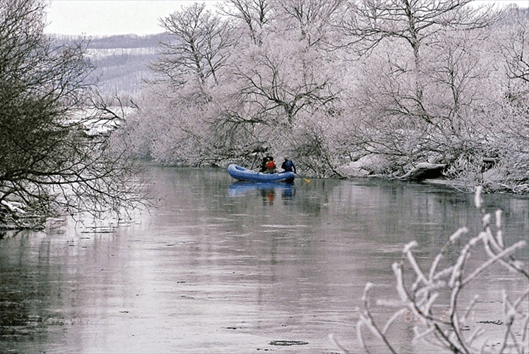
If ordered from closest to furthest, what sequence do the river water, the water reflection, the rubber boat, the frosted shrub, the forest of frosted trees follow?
1. the frosted shrub
2. the river water
3. the water reflection
4. the forest of frosted trees
5. the rubber boat

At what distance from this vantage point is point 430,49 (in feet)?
131

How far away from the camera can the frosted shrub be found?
393 centimetres

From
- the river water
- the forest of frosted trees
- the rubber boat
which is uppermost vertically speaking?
the forest of frosted trees

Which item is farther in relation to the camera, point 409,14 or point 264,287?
point 409,14

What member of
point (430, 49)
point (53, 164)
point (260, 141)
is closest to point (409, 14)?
point (430, 49)

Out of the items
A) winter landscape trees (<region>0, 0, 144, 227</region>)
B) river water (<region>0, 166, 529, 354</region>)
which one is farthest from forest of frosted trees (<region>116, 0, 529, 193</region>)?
winter landscape trees (<region>0, 0, 144, 227</region>)

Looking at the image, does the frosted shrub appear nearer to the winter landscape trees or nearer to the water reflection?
the winter landscape trees

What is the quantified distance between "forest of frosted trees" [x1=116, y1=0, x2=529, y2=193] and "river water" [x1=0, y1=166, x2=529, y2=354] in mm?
6689

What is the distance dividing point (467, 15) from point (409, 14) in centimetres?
251

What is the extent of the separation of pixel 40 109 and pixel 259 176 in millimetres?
24551

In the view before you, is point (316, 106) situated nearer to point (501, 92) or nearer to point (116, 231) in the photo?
point (501, 92)

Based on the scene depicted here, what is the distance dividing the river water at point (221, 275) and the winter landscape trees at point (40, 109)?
145cm

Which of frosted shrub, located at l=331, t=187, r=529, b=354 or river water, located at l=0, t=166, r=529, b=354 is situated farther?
river water, located at l=0, t=166, r=529, b=354

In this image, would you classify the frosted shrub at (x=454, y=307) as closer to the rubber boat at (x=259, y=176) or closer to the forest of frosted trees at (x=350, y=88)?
the forest of frosted trees at (x=350, y=88)
